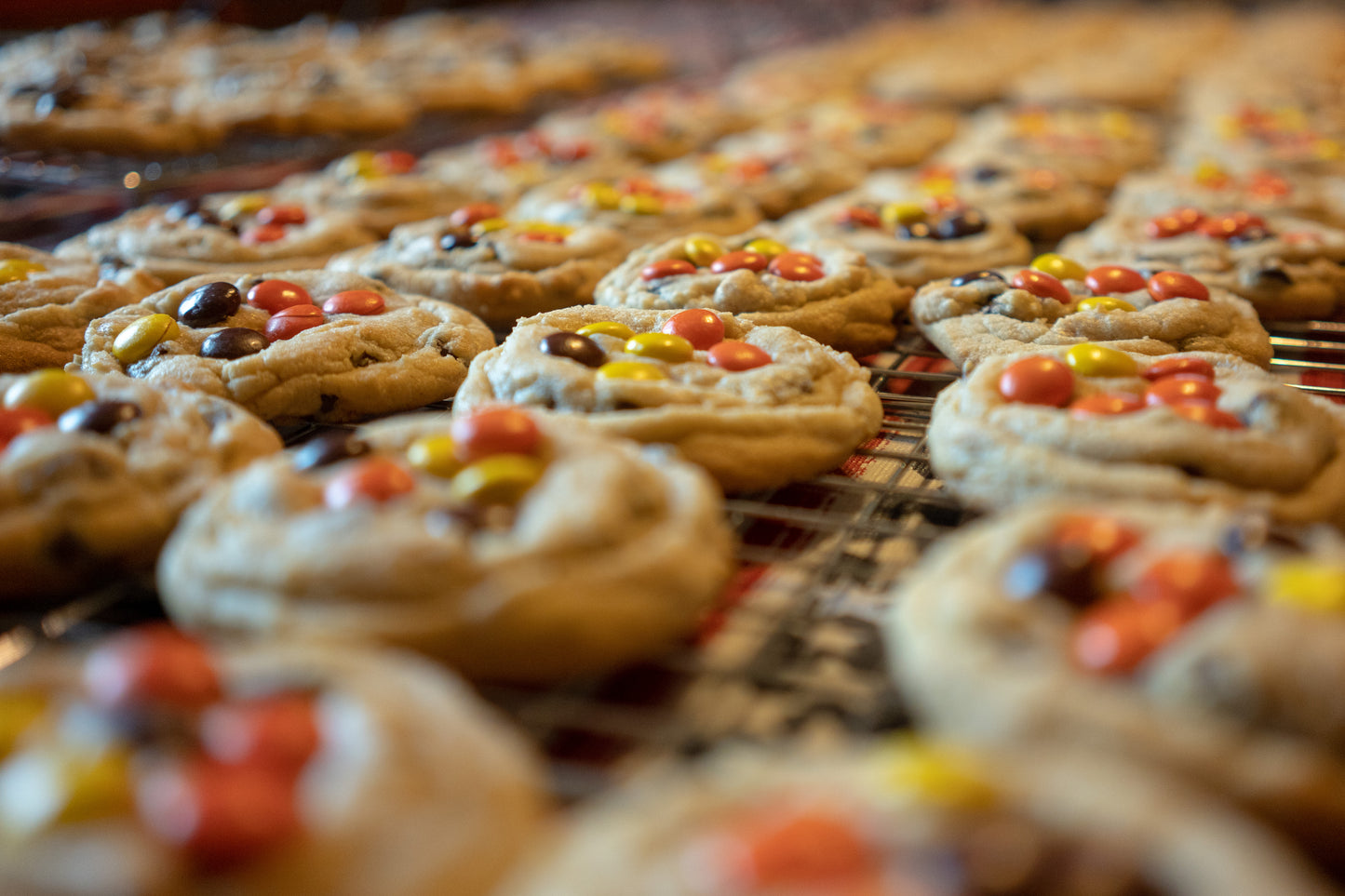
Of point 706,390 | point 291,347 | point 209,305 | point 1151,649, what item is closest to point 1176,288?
point 706,390

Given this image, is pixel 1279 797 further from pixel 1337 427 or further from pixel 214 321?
pixel 214 321

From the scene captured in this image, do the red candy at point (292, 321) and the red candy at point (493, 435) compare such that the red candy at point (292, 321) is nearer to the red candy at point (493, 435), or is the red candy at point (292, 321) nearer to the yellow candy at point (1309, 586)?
the red candy at point (493, 435)

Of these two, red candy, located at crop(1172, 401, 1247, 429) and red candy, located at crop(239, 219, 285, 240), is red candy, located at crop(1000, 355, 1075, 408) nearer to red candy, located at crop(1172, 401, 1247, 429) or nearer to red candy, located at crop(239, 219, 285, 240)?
red candy, located at crop(1172, 401, 1247, 429)

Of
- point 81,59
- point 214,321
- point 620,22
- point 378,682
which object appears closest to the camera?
point 378,682

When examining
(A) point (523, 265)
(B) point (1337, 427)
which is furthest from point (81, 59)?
(B) point (1337, 427)

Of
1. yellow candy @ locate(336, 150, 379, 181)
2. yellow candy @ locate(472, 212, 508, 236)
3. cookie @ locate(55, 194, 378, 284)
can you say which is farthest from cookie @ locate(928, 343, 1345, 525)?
yellow candy @ locate(336, 150, 379, 181)

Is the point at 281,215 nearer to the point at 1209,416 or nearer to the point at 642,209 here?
the point at 642,209
